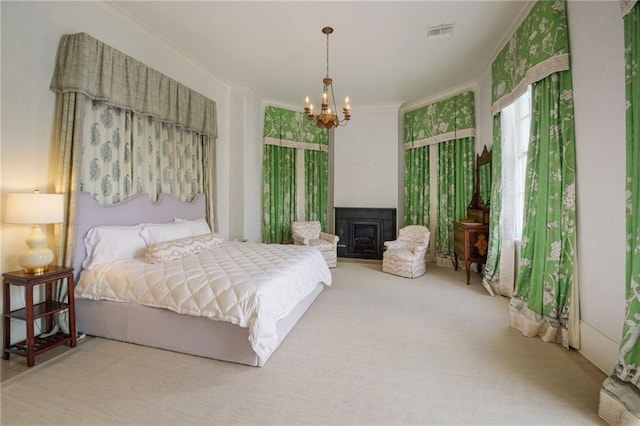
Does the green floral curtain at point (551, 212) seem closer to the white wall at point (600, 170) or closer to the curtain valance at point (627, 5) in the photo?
the white wall at point (600, 170)

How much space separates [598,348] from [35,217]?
419 cm

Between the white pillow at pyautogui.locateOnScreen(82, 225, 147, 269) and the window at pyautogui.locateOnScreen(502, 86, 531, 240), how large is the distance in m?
4.36

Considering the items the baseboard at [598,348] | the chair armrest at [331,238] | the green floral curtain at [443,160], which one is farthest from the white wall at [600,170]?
the chair armrest at [331,238]

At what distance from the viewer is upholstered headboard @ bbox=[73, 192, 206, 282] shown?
2561mm

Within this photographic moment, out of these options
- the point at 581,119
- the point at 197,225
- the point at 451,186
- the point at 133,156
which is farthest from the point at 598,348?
the point at 133,156

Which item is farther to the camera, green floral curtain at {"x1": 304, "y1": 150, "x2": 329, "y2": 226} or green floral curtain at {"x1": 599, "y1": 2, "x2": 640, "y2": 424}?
green floral curtain at {"x1": 304, "y1": 150, "x2": 329, "y2": 226}

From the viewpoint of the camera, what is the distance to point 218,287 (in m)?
2.10

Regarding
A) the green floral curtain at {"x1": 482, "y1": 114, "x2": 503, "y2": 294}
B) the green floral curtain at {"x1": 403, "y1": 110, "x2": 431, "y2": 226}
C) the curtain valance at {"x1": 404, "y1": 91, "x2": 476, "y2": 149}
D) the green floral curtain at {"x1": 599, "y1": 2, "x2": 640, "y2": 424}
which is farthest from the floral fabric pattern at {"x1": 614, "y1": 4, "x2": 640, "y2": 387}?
the green floral curtain at {"x1": 403, "y1": 110, "x2": 431, "y2": 226}

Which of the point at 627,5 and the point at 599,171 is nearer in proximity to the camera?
the point at 627,5

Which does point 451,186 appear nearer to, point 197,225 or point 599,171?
point 599,171

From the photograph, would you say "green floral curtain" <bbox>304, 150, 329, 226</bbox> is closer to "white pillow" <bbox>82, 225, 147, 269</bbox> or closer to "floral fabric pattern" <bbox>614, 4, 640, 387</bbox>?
"white pillow" <bbox>82, 225, 147, 269</bbox>

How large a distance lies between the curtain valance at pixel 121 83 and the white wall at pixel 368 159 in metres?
2.93

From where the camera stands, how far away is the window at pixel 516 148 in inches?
132

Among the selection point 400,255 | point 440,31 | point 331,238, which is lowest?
point 400,255
